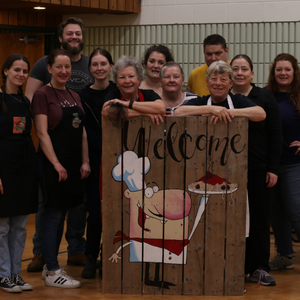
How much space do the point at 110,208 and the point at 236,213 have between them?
82 cm

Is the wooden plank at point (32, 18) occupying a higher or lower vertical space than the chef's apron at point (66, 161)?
higher

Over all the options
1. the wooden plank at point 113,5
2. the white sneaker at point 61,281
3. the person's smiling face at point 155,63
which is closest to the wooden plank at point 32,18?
the wooden plank at point 113,5

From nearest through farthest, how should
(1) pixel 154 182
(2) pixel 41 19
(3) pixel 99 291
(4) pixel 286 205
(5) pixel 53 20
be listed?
(1) pixel 154 182, (3) pixel 99 291, (4) pixel 286 205, (2) pixel 41 19, (5) pixel 53 20

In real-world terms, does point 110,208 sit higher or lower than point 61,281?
higher

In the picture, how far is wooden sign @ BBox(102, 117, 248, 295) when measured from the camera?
3258 mm

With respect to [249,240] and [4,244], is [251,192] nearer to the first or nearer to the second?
[249,240]

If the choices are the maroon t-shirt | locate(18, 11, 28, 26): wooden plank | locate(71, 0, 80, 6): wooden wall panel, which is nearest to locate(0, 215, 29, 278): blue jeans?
the maroon t-shirt

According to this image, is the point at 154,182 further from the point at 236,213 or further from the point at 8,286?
the point at 8,286

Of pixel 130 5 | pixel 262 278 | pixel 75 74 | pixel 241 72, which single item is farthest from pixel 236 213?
pixel 130 5

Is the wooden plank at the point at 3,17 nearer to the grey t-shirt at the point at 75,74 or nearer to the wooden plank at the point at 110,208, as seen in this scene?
the grey t-shirt at the point at 75,74

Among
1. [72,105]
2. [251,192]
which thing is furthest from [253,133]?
[72,105]

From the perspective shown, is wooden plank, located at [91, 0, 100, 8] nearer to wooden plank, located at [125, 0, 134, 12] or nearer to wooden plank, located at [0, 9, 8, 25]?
wooden plank, located at [125, 0, 134, 12]

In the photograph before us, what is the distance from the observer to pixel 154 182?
10.7 feet

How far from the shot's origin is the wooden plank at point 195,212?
325 cm
